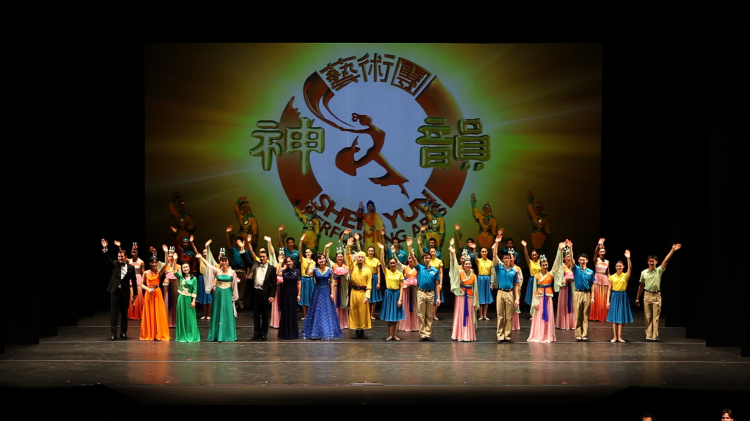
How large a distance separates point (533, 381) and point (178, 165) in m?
9.11

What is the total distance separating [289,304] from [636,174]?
7813 mm

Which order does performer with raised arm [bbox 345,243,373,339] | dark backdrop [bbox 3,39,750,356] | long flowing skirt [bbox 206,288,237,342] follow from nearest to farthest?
dark backdrop [bbox 3,39,750,356] < long flowing skirt [bbox 206,288,237,342] < performer with raised arm [bbox 345,243,373,339]

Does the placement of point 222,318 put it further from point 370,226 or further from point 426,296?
point 370,226

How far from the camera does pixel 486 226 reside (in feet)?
51.4

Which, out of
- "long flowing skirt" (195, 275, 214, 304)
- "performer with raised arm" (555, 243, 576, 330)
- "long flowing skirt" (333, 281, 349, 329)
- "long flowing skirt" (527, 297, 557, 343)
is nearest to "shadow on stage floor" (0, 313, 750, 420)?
"long flowing skirt" (527, 297, 557, 343)

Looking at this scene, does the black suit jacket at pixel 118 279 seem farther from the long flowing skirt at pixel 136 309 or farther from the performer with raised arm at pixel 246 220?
the performer with raised arm at pixel 246 220

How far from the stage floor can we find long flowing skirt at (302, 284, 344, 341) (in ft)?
0.74

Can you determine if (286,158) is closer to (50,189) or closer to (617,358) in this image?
(50,189)

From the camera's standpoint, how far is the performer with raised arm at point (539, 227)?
1562 centimetres

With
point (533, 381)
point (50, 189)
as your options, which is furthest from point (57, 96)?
point (533, 381)

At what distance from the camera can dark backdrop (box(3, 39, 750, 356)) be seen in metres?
11.1

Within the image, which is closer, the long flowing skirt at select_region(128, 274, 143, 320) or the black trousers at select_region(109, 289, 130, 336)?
the black trousers at select_region(109, 289, 130, 336)

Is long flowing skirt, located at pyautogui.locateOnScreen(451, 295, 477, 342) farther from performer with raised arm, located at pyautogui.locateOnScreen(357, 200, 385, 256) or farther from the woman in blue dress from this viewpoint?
performer with raised arm, located at pyautogui.locateOnScreen(357, 200, 385, 256)

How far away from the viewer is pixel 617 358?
32.9ft
